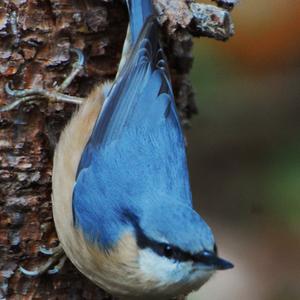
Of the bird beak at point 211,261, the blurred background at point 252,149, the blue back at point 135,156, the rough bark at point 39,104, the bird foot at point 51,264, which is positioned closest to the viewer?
the bird beak at point 211,261

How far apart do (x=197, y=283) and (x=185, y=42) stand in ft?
3.43

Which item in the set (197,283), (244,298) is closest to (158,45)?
(197,283)

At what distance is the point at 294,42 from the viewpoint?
6.26 meters

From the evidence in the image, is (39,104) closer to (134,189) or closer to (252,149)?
(134,189)

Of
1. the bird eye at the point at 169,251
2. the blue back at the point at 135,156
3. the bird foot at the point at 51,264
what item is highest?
the blue back at the point at 135,156

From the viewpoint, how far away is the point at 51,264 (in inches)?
153

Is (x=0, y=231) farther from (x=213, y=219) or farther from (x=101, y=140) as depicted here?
(x=213, y=219)

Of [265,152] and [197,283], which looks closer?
[197,283]

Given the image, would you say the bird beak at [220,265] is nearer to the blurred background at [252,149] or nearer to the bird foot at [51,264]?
the bird foot at [51,264]

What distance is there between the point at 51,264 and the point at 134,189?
1.80 ft

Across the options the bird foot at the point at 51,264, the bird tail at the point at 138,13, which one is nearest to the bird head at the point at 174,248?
the bird foot at the point at 51,264

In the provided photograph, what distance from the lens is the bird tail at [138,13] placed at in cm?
384

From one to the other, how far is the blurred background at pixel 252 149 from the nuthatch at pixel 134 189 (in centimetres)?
210

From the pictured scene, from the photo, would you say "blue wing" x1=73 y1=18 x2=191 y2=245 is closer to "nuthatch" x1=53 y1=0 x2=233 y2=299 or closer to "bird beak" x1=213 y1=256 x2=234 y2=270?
"nuthatch" x1=53 y1=0 x2=233 y2=299
